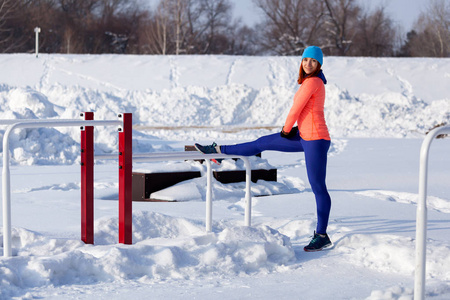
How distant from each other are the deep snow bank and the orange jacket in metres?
13.2

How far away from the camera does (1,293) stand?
3525mm

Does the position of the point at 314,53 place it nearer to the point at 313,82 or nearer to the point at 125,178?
the point at 313,82

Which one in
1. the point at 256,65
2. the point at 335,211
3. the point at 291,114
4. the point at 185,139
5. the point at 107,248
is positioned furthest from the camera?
the point at 256,65

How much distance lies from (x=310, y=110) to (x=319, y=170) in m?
0.42

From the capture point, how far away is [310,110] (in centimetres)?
473

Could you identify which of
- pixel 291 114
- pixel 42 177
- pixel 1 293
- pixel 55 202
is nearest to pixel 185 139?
pixel 42 177

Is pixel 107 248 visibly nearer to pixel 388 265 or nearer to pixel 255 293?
pixel 255 293

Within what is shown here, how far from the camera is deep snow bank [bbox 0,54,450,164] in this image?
869 inches

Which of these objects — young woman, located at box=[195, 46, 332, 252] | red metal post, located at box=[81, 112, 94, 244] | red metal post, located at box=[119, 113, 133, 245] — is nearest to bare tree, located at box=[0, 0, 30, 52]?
red metal post, located at box=[81, 112, 94, 244]

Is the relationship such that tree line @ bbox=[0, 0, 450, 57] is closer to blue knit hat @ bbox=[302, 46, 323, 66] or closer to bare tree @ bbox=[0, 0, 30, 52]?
bare tree @ bbox=[0, 0, 30, 52]

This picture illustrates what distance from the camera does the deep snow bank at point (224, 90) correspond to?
72.4ft

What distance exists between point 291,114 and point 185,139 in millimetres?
14236

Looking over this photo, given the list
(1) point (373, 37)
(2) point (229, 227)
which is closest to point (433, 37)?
(1) point (373, 37)

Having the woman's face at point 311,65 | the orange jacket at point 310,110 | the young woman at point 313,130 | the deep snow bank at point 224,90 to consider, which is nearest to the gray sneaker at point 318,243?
the young woman at point 313,130
